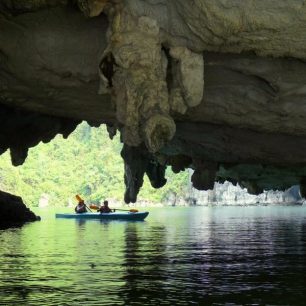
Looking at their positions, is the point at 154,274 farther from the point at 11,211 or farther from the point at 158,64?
the point at 11,211

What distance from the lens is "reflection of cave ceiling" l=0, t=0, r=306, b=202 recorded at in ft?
44.0

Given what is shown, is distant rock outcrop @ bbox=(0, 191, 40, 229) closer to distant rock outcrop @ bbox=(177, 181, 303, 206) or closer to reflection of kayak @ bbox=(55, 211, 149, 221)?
reflection of kayak @ bbox=(55, 211, 149, 221)

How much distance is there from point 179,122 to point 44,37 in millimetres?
8412

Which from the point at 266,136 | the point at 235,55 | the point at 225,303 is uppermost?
the point at 235,55

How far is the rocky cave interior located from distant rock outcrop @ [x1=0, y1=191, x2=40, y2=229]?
19.8 meters

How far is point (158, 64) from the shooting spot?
14117 mm

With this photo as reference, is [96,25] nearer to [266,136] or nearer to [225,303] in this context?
[225,303]

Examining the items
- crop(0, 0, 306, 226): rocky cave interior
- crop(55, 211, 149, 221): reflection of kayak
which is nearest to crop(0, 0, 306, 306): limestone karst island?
crop(0, 0, 306, 226): rocky cave interior

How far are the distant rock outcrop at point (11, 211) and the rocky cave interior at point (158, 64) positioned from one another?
19.8 m

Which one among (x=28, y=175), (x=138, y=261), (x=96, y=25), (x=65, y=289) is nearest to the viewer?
(x=65, y=289)

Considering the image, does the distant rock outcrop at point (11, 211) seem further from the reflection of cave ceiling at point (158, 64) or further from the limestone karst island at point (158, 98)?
the reflection of cave ceiling at point (158, 64)

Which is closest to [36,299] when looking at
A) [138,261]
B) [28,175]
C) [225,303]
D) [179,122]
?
[225,303]

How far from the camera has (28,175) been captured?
19838cm

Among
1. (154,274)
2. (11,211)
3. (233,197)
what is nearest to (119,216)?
(11,211)
